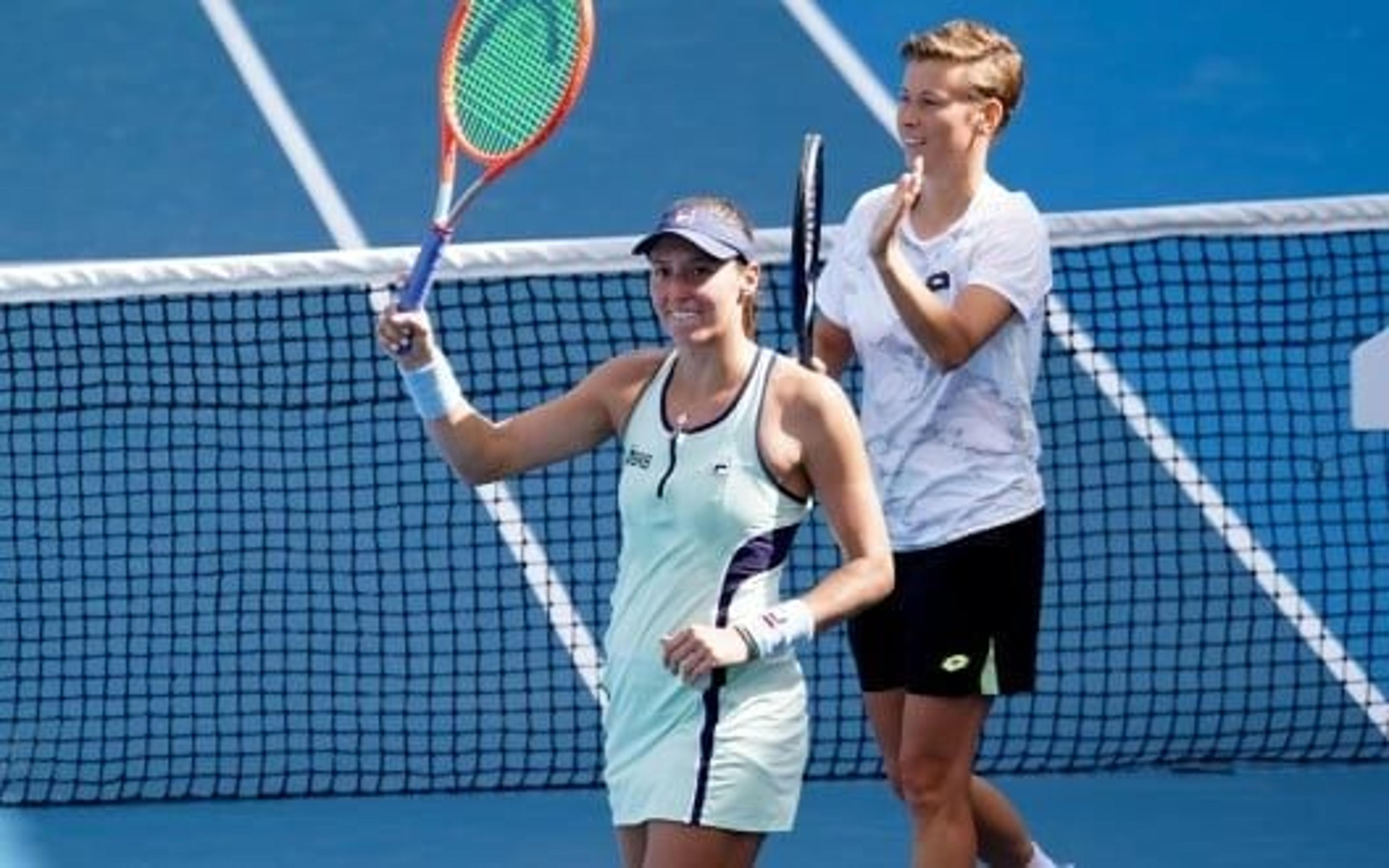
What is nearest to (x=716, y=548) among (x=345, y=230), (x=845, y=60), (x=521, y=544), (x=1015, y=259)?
(x=1015, y=259)

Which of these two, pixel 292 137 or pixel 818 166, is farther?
pixel 292 137

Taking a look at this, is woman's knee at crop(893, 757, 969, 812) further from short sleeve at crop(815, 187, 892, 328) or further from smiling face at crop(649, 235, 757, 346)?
smiling face at crop(649, 235, 757, 346)

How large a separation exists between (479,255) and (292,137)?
365 cm

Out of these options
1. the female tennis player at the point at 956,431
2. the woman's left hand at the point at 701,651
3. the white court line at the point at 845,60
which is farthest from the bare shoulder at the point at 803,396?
the white court line at the point at 845,60

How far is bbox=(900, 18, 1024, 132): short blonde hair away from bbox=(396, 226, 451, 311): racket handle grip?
1345 mm

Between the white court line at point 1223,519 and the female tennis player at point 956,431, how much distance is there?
292 cm

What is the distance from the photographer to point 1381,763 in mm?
9492

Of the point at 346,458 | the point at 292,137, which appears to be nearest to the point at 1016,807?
the point at 346,458

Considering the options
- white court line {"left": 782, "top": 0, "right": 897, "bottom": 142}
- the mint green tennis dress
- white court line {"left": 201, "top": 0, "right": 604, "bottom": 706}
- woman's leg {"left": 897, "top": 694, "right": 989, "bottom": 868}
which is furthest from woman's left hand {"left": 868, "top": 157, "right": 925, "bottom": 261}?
white court line {"left": 782, "top": 0, "right": 897, "bottom": 142}

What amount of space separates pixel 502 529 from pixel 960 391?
3.87m

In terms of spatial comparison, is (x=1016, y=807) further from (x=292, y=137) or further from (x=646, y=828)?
(x=292, y=137)

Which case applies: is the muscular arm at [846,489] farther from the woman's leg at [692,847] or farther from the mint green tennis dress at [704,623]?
the woman's leg at [692,847]

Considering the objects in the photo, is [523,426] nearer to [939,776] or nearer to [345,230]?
[939,776]

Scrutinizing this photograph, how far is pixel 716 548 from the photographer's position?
18.3 ft
